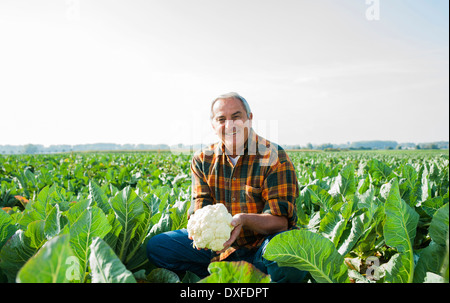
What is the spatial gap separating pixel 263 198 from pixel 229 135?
1.65 ft

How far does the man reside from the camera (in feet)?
6.51

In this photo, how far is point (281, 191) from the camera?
203 centimetres

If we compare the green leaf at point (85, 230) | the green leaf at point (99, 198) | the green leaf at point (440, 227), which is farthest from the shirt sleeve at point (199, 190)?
the green leaf at point (440, 227)

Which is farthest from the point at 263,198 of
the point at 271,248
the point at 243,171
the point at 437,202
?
the point at 437,202

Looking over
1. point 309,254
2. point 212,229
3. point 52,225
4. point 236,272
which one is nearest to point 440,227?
point 309,254

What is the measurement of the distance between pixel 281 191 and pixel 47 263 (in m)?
1.44

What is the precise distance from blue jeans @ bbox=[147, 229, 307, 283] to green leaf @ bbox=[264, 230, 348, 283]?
1.37 feet

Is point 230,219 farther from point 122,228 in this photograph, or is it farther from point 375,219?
point 375,219

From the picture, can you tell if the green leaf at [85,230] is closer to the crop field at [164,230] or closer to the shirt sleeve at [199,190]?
the crop field at [164,230]

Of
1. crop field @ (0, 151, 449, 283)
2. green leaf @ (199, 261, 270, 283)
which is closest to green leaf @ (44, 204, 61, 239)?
crop field @ (0, 151, 449, 283)

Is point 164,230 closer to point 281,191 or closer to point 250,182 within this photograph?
point 250,182

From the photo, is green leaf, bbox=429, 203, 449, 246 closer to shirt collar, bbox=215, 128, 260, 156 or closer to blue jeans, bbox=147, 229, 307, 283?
blue jeans, bbox=147, 229, 307, 283

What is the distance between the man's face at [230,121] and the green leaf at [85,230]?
0.95 metres

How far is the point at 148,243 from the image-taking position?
2.06 meters
